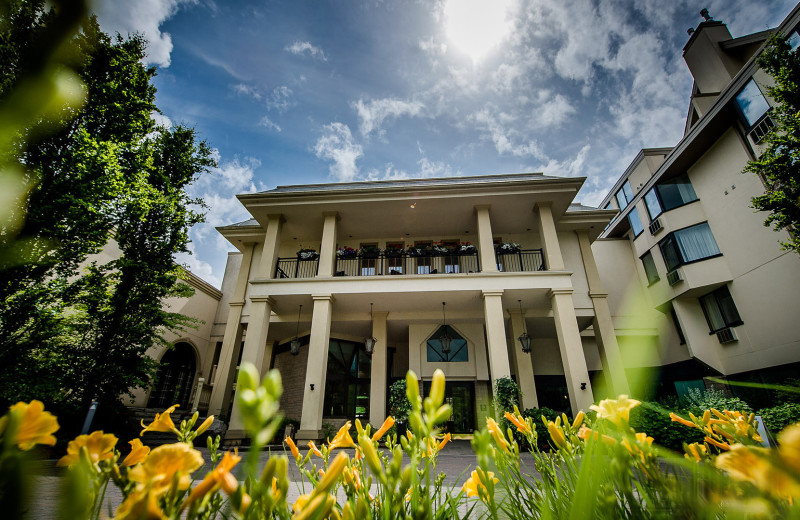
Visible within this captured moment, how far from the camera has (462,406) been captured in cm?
1180

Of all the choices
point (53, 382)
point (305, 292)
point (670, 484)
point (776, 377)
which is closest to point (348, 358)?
point (305, 292)

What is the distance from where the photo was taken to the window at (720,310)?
11609 mm

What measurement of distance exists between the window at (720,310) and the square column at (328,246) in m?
14.2

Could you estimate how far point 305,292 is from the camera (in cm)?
1071

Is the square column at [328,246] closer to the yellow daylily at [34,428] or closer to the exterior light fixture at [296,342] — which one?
the exterior light fixture at [296,342]

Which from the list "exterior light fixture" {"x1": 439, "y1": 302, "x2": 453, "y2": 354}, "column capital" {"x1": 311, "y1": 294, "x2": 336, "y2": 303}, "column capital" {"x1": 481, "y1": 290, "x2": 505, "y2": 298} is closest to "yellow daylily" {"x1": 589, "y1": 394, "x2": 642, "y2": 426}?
"column capital" {"x1": 481, "y1": 290, "x2": 505, "y2": 298}

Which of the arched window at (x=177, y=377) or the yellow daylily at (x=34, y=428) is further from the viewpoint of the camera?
the arched window at (x=177, y=377)

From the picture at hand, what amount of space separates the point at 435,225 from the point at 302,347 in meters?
7.33

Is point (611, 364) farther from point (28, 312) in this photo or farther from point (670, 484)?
point (28, 312)

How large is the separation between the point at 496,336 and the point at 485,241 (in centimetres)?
341

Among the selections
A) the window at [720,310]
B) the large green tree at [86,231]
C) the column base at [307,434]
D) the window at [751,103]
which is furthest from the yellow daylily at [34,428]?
the window at [720,310]

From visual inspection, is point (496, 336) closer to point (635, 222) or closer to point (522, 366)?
point (522, 366)

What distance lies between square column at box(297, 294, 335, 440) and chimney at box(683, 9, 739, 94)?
17840 mm

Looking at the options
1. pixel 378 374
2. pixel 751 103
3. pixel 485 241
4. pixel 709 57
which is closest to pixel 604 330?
pixel 485 241
